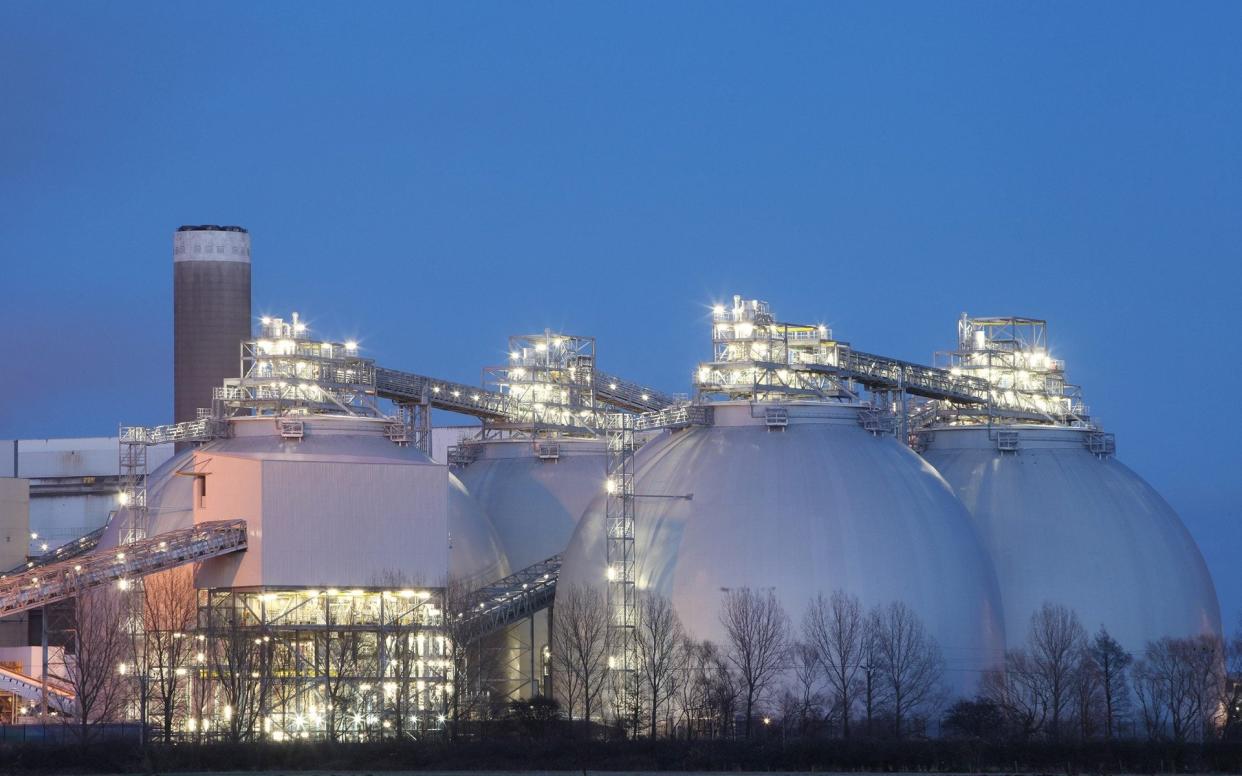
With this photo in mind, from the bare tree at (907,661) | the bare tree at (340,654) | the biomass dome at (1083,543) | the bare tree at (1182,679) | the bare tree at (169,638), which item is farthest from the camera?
the biomass dome at (1083,543)

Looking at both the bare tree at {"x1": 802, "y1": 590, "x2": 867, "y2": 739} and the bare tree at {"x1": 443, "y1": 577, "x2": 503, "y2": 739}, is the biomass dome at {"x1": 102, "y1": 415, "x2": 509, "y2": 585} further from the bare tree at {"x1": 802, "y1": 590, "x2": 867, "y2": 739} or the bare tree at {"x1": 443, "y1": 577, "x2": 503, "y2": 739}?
the bare tree at {"x1": 802, "y1": 590, "x2": 867, "y2": 739}

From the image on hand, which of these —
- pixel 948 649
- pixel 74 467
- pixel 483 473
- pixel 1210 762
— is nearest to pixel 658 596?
pixel 948 649

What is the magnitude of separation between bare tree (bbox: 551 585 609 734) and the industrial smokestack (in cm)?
5332

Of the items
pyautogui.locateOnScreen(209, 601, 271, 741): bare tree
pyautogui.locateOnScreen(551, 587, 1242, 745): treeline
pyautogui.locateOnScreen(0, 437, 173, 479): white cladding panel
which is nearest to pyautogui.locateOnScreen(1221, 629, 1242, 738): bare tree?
pyautogui.locateOnScreen(551, 587, 1242, 745): treeline

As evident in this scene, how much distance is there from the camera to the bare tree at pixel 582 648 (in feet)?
297

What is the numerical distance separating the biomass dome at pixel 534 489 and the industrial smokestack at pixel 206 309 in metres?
27.0

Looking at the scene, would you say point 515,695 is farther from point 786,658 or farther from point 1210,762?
point 1210,762

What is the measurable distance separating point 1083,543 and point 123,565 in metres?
42.6

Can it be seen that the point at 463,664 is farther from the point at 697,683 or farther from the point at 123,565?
the point at 123,565

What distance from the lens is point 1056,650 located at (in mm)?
95750

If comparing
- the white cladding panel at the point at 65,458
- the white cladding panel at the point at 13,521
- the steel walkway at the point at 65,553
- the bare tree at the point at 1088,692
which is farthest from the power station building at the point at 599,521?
the white cladding panel at the point at 65,458

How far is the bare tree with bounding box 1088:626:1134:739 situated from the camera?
95625 mm

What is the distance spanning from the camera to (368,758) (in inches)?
2970

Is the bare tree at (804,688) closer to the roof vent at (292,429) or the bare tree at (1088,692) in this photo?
the bare tree at (1088,692)
